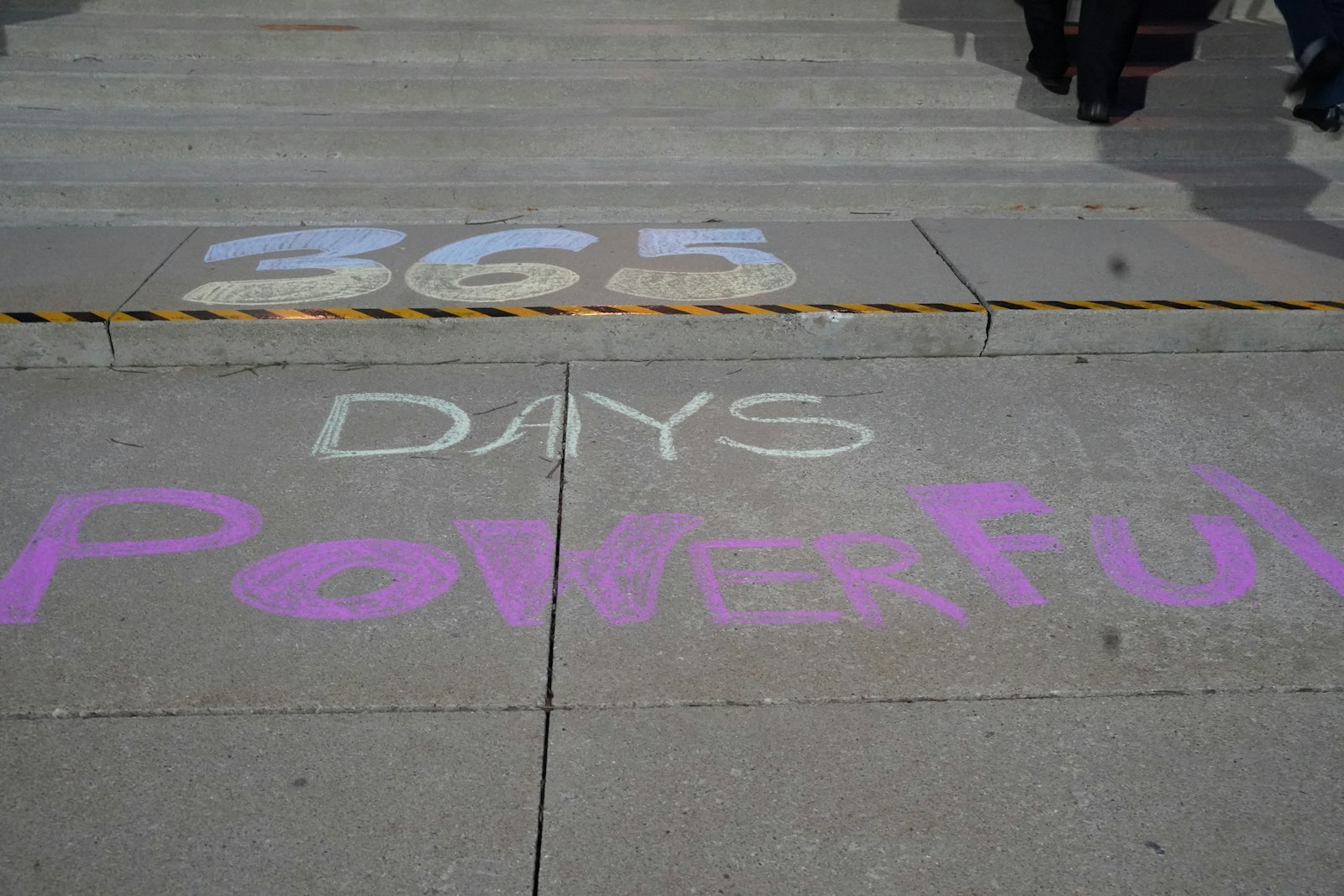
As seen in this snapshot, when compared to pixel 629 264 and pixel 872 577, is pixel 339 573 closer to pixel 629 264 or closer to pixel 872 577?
pixel 872 577

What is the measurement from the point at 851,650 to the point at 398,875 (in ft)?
4.36

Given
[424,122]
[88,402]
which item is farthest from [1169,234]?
[88,402]

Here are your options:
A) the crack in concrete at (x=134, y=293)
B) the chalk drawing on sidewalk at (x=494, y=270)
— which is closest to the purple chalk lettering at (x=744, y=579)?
the chalk drawing on sidewalk at (x=494, y=270)

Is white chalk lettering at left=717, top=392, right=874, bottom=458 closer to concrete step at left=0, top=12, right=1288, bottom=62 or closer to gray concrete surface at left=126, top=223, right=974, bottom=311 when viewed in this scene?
gray concrete surface at left=126, top=223, right=974, bottom=311

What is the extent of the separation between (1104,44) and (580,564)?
4.96 metres

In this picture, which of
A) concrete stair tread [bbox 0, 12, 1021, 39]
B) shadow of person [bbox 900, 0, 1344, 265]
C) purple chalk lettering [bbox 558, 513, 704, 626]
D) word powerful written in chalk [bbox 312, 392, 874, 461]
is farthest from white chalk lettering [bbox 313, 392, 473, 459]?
shadow of person [bbox 900, 0, 1344, 265]

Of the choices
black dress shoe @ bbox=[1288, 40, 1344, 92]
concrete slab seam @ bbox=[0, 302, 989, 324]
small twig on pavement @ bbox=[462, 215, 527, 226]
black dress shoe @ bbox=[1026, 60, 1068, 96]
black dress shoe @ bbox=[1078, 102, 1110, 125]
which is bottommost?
concrete slab seam @ bbox=[0, 302, 989, 324]

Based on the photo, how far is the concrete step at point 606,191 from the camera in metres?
6.00

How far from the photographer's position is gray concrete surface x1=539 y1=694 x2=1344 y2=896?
2.32 meters

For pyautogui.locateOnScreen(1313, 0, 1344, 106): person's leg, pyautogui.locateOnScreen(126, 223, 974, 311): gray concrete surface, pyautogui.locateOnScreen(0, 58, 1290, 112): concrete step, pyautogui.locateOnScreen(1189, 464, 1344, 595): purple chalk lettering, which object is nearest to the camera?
pyautogui.locateOnScreen(1189, 464, 1344, 595): purple chalk lettering

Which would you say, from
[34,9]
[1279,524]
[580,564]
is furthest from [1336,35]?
[34,9]

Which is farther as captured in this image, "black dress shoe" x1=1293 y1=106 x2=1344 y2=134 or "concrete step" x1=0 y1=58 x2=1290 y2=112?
"concrete step" x1=0 y1=58 x2=1290 y2=112

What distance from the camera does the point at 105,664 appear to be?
2.91 metres

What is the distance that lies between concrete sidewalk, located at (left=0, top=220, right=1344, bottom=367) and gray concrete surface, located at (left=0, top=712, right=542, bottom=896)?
87.6 inches
